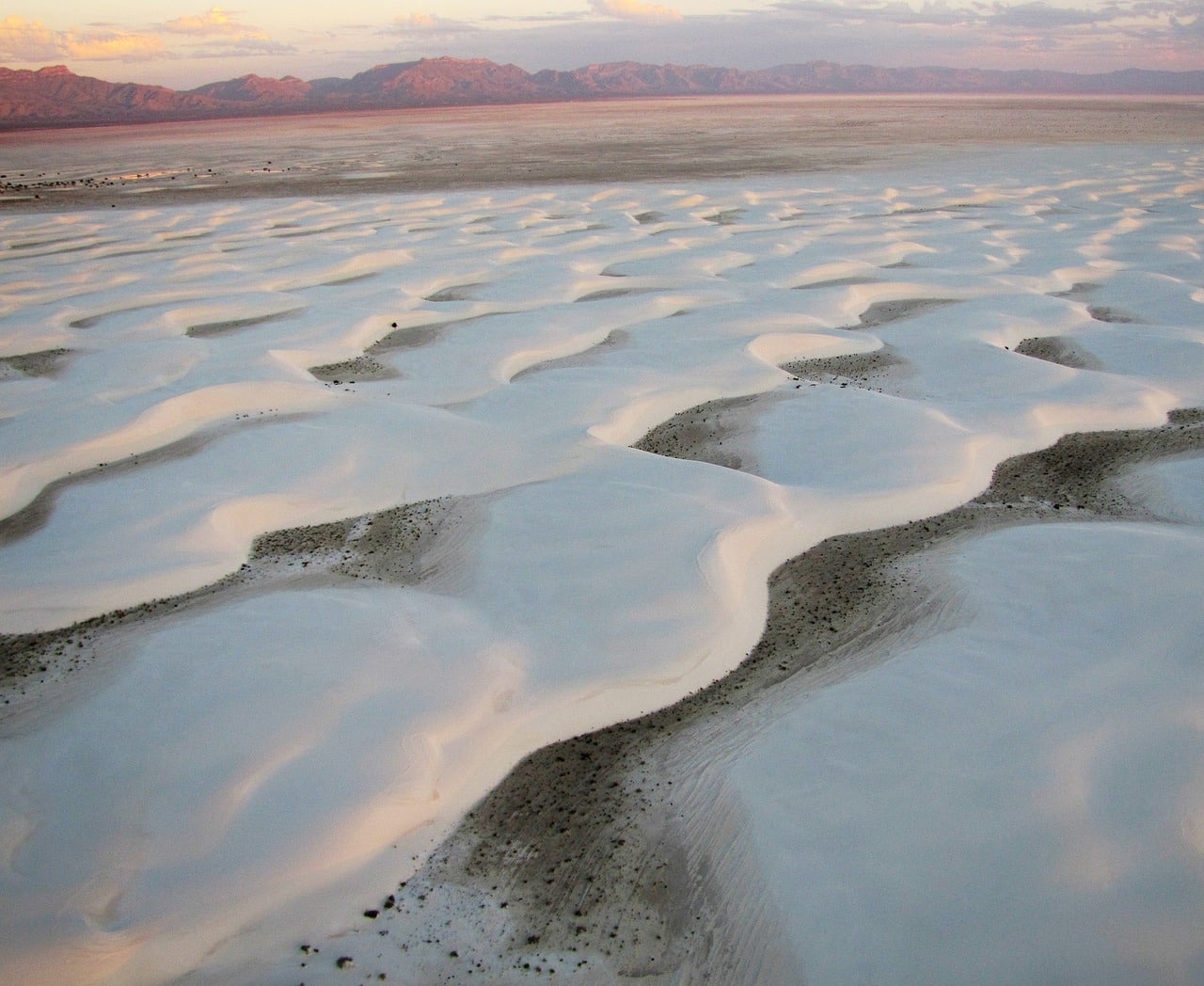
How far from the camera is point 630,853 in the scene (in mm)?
2412

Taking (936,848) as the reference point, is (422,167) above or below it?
above

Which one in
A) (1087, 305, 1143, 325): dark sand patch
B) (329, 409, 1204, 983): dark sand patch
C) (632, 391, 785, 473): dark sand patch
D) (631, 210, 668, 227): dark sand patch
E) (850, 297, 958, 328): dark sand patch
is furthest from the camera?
(631, 210, 668, 227): dark sand patch

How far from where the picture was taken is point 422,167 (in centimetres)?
2330

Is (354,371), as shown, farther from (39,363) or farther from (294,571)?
(294,571)

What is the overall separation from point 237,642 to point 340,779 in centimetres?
82

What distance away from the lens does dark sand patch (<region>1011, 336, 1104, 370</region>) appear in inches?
245

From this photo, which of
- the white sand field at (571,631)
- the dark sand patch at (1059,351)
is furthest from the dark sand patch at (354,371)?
→ the dark sand patch at (1059,351)

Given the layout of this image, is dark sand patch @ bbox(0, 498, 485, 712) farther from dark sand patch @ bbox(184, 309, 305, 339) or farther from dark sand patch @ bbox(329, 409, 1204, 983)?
dark sand patch @ bbox(184, 309, 305, 339)

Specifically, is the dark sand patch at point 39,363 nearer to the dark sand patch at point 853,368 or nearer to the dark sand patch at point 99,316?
the dark sand patch at point 99,316

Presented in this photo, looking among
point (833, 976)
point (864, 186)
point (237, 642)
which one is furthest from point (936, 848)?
point (864, 186)

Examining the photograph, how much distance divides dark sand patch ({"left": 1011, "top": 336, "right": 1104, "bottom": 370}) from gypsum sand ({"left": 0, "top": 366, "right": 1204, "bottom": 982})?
2.23 metres

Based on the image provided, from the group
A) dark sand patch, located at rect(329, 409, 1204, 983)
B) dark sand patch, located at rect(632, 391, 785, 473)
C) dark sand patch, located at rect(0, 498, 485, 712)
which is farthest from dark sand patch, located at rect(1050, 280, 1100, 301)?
dark sand patch, located at rect(0, 498, 485, 712)

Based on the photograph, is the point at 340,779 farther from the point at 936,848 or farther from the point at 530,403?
the point at 530,403

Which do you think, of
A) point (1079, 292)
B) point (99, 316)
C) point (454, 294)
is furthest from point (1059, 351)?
point (99, 316)
